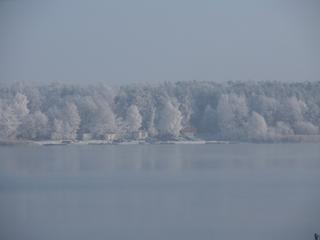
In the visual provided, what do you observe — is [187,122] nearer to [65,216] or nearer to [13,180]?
[13,180]

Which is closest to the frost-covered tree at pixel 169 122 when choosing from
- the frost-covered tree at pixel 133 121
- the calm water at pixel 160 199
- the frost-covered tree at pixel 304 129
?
the frost-covered tree at pixel 133 121

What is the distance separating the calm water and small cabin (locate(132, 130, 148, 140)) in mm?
12268

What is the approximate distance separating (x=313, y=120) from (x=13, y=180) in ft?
71.3

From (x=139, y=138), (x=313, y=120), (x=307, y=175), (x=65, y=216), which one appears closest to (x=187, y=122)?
(x=139, y=138)

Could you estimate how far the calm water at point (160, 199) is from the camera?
11.9m

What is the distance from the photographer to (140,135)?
36469mm

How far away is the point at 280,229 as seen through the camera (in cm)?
1203

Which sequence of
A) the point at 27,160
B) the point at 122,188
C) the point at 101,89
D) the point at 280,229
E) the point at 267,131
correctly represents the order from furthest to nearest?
the point at 101,89 < the point at 267,131 < the point at 27,160 < the point at 122,188 < the point at 280,229

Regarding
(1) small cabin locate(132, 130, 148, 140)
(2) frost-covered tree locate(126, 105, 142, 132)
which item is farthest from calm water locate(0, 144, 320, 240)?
(2) frost-covered tree locate(126, 105, 142, 132)

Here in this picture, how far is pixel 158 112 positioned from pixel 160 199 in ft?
76.1

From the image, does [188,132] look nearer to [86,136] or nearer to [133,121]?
[133,121]

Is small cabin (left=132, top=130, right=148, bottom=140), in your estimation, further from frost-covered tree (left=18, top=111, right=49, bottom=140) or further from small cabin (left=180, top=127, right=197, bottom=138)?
frost-covered tree (left=18, top=111, right=49, bottom=140)

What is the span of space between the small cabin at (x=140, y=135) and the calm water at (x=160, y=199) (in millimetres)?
12268

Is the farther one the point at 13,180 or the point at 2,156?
the point at 2,156
